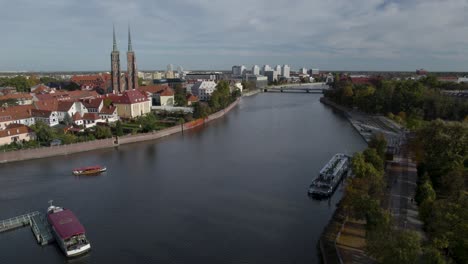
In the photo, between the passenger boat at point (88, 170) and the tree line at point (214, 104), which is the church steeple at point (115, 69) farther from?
the passenger boat at point (88, 170)

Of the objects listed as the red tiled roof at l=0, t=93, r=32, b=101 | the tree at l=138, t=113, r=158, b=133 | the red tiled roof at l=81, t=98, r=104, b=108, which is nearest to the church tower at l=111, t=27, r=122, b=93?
the red tiled roof at l=0, t=93, r=32, b=101

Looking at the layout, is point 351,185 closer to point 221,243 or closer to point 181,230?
point 221,243

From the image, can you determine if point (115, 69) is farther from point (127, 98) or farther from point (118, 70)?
point (127, 98)

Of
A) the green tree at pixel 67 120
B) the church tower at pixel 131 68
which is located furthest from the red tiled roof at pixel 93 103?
the church tower at pixel 131 68

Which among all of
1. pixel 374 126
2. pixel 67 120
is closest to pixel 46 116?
pixel 67 120

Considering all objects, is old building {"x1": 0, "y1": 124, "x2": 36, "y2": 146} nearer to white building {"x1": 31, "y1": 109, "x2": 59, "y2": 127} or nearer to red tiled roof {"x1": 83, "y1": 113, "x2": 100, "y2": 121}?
white building {"x1": 31, "y1": 109, "x2": 59, "y2": 127}

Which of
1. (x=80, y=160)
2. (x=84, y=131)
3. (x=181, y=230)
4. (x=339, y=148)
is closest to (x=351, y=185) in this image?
(x=181, y=230)
